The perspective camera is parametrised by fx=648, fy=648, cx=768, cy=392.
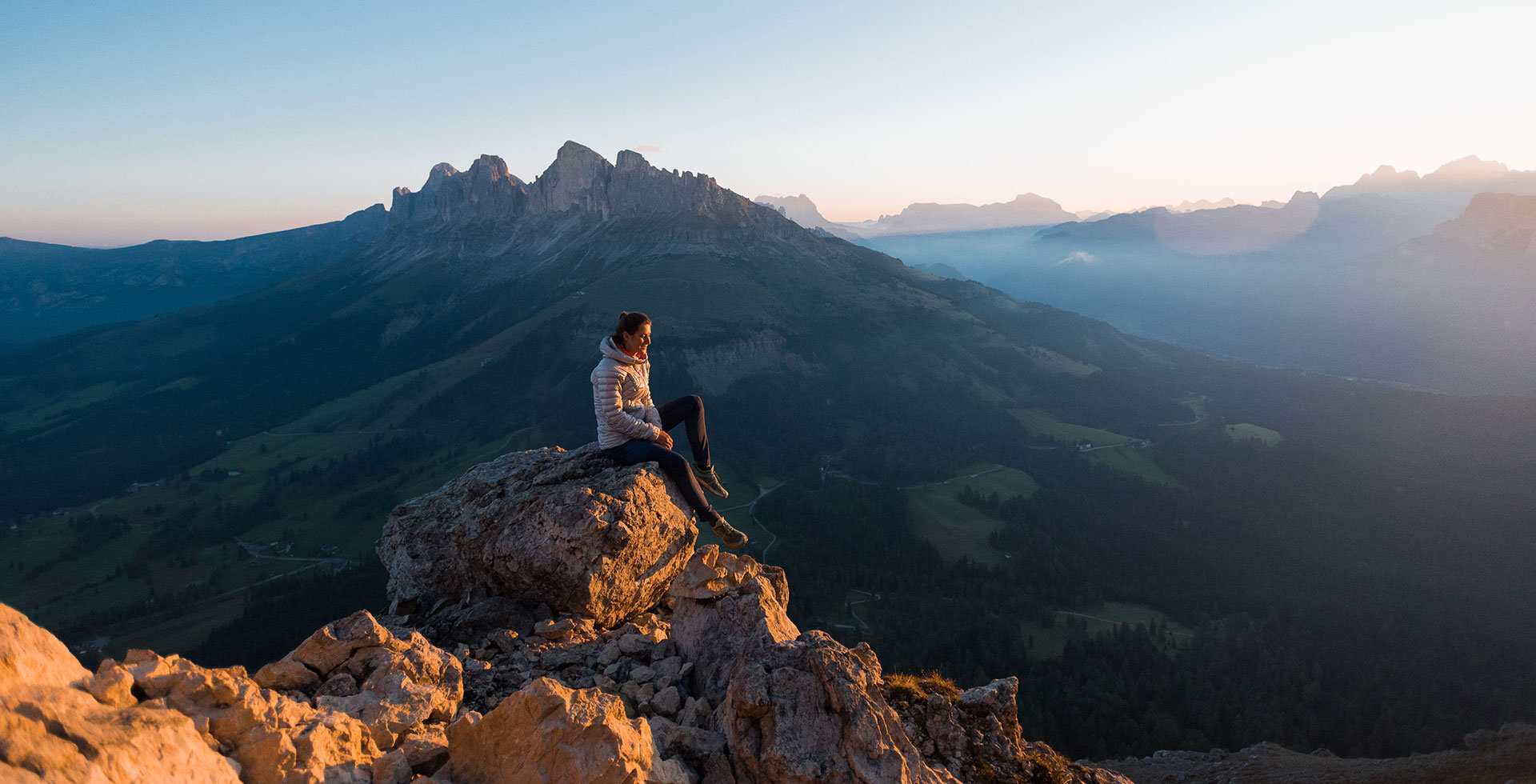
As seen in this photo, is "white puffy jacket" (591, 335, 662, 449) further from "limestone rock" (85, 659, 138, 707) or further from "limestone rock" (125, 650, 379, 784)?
"limestone rock" (85, 659, 138, 707)

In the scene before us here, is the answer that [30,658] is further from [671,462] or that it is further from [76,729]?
[671,462]

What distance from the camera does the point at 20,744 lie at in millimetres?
5078

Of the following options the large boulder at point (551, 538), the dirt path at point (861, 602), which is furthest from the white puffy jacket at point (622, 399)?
the dirt path at point (861, 602)

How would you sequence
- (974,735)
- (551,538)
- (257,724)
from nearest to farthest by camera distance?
(257,724), (974,735), (551,538)

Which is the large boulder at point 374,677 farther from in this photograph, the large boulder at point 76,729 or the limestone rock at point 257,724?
the large boulder at point 76,729

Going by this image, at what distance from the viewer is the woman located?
14.8 m

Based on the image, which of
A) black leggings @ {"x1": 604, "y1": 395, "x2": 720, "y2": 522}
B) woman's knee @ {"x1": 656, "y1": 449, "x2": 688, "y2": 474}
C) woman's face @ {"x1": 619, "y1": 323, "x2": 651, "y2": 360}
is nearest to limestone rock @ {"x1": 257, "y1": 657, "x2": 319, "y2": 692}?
black leggings @ {"x1": 604, "y1": 395, "x2": 720, "y2": 522}

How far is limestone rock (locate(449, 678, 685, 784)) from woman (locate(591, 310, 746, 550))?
20.4 ft

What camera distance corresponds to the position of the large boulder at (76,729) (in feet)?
17.0

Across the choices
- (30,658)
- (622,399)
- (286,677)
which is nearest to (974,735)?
(622,399)

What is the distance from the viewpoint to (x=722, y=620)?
43.5 feet

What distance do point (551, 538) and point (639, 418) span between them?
3.39m

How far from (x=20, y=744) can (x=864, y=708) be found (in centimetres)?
945

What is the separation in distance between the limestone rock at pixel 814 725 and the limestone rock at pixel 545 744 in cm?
185
